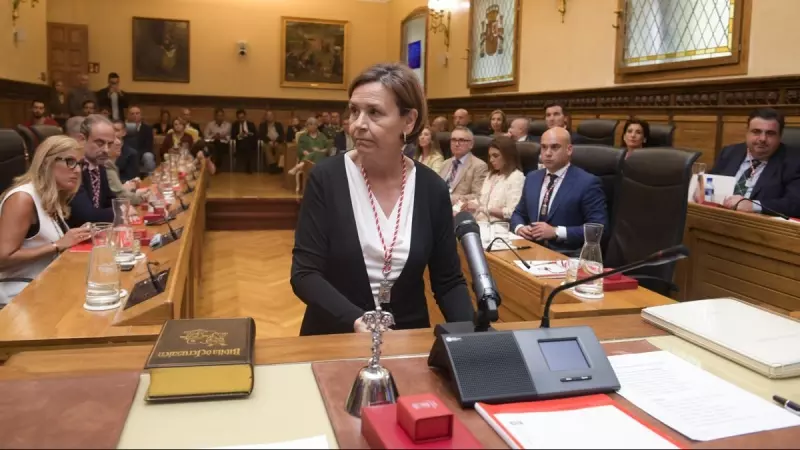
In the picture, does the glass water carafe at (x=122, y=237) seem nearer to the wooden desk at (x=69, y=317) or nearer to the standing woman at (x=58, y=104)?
the wooden desk at (x=69, y=317)

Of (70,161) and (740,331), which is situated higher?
(70,161)

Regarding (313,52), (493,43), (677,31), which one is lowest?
(677,31)

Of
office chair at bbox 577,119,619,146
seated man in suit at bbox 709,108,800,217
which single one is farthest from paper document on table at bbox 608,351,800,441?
office chair at bbox 577,119,619,146

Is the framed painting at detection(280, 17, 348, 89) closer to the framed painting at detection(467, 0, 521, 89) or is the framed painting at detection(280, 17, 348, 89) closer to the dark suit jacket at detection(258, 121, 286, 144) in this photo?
the dark suit jacket at detection(258, 121, 286, 144)

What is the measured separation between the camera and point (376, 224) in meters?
2.05

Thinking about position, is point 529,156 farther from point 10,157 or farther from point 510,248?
point 10,157

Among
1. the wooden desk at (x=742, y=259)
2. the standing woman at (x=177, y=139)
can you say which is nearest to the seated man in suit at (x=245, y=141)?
the standing woman at (x=177, y=139)

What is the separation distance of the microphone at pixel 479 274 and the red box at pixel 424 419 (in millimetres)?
269

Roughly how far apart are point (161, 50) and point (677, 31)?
11.3m

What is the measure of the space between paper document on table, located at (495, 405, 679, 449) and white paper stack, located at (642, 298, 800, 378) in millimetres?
448

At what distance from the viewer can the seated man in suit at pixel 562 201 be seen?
3910 mm

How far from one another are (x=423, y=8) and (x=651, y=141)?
8121 millimetres

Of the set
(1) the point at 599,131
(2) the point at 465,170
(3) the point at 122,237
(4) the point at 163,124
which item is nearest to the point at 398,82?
(3) the point at 122,237

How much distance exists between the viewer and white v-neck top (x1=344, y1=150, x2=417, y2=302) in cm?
203
